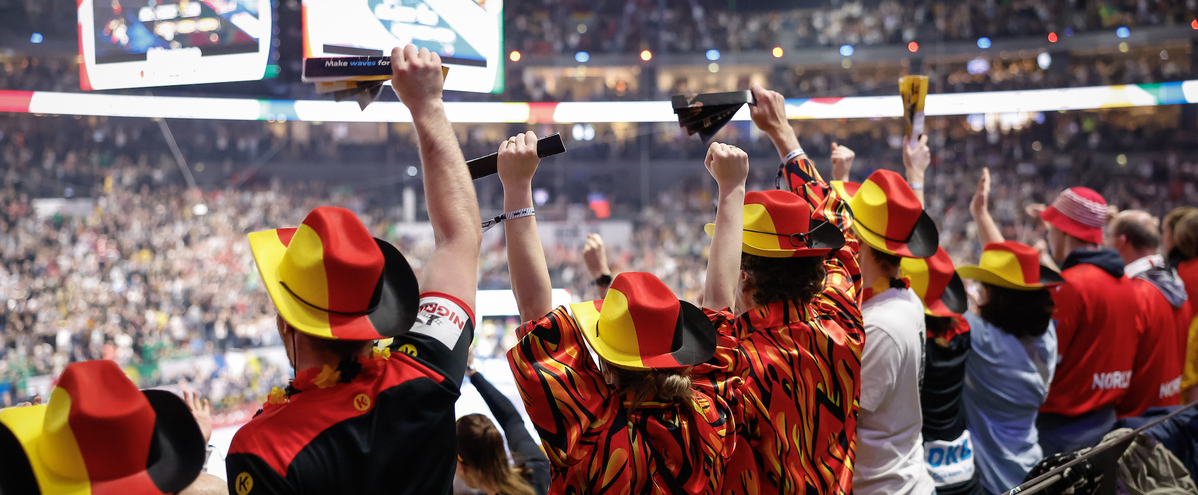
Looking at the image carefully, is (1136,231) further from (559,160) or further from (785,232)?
(559,160)

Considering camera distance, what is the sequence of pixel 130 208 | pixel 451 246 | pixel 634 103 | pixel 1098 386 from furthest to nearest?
1. pixel 634 103
2. pixel 130 208
3. pixel 1098 386
4. pixel 451 246

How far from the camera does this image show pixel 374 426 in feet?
3.69

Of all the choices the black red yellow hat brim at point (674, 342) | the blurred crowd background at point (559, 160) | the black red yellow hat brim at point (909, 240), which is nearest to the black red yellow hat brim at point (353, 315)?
Answer: the black red yellow hat brim at point (674, 342)

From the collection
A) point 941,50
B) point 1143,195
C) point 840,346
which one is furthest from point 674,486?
point 1143,195

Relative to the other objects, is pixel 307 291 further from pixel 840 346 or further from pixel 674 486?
pixel 840 346

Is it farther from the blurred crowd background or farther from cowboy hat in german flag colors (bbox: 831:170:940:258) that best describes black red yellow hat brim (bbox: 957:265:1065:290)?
the blurred crowd background

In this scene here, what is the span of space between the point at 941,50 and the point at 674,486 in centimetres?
1220

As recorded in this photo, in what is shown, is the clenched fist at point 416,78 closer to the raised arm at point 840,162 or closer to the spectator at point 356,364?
the spectator at point 356,364

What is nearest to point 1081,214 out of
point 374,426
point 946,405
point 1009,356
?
point 1009,356

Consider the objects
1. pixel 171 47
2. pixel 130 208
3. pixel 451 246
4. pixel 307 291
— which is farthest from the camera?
pixel 130 208

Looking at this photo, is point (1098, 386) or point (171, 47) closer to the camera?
point (1098, 386)

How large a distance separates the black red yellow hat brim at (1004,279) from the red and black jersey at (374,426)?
1970mm

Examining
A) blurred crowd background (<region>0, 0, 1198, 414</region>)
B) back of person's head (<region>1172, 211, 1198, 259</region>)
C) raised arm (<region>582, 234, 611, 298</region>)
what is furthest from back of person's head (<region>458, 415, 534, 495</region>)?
blurred crowd background (<region>0, 0, 1198, 414</region>)

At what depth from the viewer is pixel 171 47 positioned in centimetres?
378
